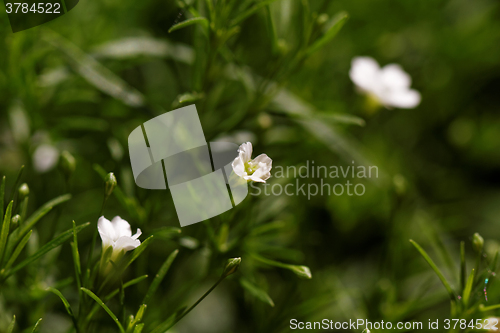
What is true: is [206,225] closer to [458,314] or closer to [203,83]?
[203,83]

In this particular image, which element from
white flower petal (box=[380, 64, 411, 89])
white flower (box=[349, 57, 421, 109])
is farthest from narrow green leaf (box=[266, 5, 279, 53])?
white flower petal (box=[380, 64, 411, 89])

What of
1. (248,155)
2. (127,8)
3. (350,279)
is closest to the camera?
(248,155)

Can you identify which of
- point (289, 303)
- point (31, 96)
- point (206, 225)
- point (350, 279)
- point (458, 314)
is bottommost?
point (350, 279)

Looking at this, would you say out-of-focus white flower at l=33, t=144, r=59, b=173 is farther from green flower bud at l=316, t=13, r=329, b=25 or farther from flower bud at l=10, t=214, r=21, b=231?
green flower bud at l=316, t=13, r=329, b=25

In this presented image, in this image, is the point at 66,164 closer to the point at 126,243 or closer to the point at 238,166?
the point at 126,243

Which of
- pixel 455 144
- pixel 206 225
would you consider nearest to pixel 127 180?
pixel 206 225

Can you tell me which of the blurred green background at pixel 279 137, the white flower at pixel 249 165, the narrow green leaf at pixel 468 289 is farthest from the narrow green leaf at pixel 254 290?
the narrow green leaf at pixel 468 289

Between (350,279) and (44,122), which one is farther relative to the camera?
(350,279)
